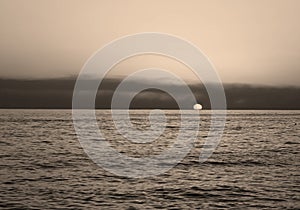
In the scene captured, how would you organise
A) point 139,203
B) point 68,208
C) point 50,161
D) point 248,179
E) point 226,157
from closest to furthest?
point 68,208 → point 139,203 → point 248,179 → point 50,161 → point 226,157

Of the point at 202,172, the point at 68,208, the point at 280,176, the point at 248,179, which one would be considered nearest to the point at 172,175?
the point at 202,172

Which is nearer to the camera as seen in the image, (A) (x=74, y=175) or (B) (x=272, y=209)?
(B) (x=272, y=209)

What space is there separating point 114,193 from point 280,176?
15726 mm

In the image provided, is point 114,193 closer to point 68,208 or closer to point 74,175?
point 68,208

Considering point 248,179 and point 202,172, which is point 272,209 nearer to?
point 248,179

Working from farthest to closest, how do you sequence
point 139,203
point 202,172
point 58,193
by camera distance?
1. point 202,172
2. point 58,193
3. point 139,203

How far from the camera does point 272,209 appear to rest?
2517cm

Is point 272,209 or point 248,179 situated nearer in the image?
point 272,209

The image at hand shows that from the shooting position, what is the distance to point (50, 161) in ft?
154

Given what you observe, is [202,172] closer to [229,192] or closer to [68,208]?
[229,192]

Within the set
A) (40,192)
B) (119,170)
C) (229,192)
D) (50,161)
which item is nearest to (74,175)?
(119,170)

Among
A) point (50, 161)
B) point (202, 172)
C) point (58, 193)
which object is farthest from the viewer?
point (50, 161)

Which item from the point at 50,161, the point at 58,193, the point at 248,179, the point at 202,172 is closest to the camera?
the point at 58,193

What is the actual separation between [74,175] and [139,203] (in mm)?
12008
